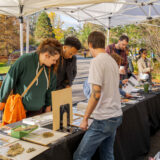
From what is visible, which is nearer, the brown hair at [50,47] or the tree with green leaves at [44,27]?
the brown hair at [50,47]

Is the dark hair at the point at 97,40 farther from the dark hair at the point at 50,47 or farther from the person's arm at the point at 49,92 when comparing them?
the person's arm at the point at 49,92

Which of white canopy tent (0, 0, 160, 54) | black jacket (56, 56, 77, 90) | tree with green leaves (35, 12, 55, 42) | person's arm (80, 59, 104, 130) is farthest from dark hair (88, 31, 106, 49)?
tree with green leaves (35, 12, 55, 42)

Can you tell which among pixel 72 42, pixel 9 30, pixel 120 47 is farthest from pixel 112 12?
pixel 9 30

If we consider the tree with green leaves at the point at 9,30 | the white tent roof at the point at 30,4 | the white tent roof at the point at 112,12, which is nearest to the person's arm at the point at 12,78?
the white tent roof at the point at 30,4

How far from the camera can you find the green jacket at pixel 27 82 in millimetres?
1555

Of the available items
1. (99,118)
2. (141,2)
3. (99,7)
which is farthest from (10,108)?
(99,7)

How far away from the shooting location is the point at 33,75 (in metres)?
1.58

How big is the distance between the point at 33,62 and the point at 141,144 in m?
1.58

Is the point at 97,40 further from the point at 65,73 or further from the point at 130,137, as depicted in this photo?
the point at 130,137

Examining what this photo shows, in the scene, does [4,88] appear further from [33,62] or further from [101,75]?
[101,75]

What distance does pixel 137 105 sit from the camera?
231cm

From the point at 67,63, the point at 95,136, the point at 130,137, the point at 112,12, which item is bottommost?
the point at 130,137

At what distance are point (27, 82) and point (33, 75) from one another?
0.07 meters

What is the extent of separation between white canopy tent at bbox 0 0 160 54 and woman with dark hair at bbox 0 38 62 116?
1.44m
